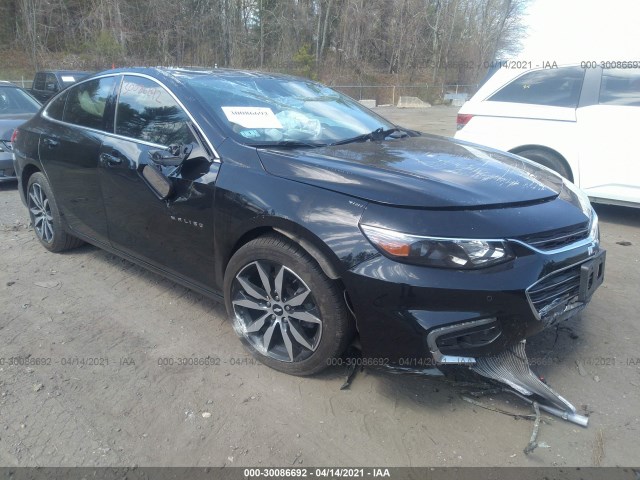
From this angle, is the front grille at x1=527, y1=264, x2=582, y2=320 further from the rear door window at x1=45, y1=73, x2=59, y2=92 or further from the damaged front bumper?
the rear door window at x1=45, y1=73, x2=59, y2=92

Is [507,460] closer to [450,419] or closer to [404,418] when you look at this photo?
[450,419]

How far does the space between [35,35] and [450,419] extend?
39.0m

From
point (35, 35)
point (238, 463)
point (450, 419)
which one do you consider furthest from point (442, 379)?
point (35, 35)

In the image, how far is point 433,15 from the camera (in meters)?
49.4

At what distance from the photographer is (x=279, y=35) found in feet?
137

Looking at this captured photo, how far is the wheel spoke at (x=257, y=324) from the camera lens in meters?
2.94

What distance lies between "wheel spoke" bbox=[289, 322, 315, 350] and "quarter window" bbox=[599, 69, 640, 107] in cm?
463

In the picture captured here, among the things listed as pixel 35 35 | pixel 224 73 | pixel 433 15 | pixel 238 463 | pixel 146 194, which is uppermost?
pixel 433 15

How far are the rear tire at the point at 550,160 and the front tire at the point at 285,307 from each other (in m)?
4.15

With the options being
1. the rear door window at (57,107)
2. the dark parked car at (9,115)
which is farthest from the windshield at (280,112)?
the dark parked car at (9,115)

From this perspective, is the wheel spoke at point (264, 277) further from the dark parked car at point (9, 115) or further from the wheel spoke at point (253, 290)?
the dark parked car at point (9, 115)

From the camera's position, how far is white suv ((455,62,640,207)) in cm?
537

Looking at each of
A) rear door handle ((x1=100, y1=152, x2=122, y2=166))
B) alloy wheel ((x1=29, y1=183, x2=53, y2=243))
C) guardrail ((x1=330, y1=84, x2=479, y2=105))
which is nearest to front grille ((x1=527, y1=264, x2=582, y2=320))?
rear door handle ((x1=100, y1=152, x2=122, y2=166))

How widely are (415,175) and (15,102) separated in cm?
832
